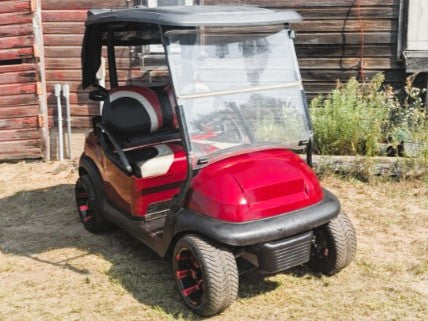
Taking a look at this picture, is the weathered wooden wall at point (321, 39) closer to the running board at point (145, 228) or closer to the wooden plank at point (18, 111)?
the wooden plank at point (18, 111)

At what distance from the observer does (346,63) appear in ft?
24.7

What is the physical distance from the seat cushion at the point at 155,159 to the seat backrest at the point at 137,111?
209 mm

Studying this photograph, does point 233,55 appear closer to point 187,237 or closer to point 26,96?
point 187,237

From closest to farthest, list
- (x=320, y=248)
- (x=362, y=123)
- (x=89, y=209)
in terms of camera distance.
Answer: (x=320, y=248)
(x=89, y=209)
(x=362, y=123)

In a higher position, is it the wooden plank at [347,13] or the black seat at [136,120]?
the wooden plank at [347,13]

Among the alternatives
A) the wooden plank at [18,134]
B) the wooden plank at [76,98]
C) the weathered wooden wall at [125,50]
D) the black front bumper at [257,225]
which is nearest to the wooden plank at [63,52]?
the weathered wooden wall at [125,50]

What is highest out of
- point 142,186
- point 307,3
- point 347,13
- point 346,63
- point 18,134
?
point 307,3

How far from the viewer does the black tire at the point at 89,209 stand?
507 cm

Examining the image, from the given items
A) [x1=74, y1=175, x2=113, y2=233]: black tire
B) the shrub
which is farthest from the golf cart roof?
the shrub

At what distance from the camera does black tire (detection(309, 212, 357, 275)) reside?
13.3ft

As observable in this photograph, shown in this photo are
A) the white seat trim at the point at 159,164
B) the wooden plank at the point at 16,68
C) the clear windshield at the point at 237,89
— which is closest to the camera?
the clear windshield at the point at 237,89

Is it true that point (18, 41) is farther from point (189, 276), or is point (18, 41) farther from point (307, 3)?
point (189, 276)

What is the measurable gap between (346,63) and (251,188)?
430 centimetres

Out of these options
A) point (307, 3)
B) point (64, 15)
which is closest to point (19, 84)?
point (64, 15)
